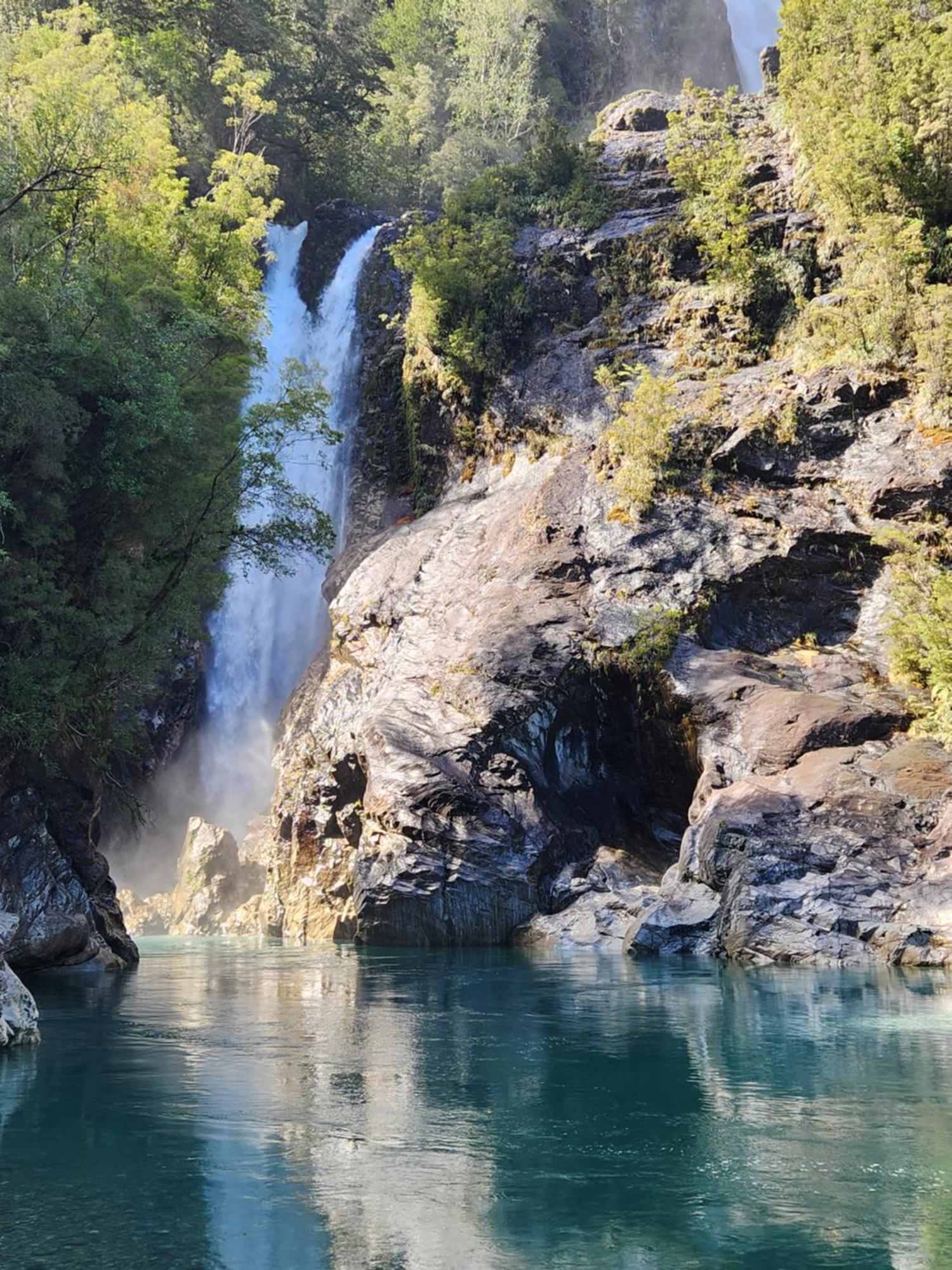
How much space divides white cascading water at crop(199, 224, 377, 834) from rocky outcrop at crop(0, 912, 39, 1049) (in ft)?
66.7

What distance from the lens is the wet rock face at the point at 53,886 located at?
15.9 meters

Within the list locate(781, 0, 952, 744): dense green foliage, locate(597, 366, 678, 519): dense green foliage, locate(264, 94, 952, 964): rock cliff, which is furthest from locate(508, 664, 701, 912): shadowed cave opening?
locate(781, 0, 952, 744): dense green foliage

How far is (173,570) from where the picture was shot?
18.0 m

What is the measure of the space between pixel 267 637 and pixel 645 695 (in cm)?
1327

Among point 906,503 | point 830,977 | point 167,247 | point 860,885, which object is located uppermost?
point 167,247

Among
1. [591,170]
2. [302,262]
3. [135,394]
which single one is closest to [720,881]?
[135,394]

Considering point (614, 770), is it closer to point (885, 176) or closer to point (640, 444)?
point (640, 444)

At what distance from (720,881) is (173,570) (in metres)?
9.64

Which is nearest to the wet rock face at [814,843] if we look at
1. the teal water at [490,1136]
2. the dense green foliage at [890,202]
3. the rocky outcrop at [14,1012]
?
the teal water at [490,1136]

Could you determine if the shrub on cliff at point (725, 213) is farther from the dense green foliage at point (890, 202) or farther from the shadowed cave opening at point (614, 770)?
the shadowed cave opening at point (614, 770)

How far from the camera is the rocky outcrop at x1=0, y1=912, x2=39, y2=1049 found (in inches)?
349

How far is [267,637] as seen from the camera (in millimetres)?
31016

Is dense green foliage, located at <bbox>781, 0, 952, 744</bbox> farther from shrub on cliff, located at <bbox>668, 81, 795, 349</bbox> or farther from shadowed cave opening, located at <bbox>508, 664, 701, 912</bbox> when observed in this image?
shadowed cave opening, located at <bbox>508, 664, 701, 912</bbox>

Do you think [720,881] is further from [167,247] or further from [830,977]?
[167,247]
